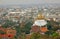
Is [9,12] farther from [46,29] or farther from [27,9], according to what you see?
[46,29]

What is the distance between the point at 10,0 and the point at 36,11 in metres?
0.61

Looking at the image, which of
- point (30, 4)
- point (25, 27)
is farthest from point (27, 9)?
point (25, 27)

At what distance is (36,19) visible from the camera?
356cm

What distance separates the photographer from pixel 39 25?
3.70m

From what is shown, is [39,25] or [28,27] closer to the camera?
[28,27]

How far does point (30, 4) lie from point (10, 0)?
444 mm

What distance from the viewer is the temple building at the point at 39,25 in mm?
3430

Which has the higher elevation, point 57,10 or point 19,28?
point 57,10

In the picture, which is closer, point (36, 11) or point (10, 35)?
point (10, 35)

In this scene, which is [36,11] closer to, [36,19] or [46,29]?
[36,19]

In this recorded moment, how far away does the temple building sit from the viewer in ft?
11.3

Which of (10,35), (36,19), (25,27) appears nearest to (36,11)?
(36,19)

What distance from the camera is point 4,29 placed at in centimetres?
336

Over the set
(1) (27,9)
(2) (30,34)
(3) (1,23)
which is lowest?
(2) (30,34)
